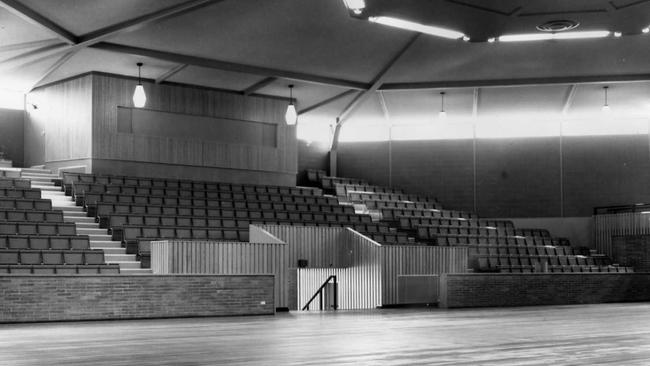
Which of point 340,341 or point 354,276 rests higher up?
point 354,276

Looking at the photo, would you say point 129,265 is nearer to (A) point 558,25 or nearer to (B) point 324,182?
(A) point 558,25

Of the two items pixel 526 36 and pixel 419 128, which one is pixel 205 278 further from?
pixel 419 128

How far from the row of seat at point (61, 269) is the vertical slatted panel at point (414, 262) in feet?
17.9

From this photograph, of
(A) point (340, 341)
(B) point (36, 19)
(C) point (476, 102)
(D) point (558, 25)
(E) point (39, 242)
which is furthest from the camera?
(C) point (476, 102)

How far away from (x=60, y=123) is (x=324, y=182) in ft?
24.1

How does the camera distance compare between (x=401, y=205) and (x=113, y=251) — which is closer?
(x=113, y=251)

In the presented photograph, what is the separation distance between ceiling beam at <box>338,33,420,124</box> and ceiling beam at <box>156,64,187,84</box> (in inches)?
188

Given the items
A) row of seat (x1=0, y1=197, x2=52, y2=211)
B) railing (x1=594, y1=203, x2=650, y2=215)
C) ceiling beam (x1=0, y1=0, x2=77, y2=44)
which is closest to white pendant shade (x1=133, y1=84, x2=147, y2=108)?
ceiling beam (x1=0, y1=0, x2=77, y2=44)

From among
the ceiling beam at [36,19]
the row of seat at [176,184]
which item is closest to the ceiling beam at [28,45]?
the ceiling beam at [36,19]

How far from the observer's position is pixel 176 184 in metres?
20.0

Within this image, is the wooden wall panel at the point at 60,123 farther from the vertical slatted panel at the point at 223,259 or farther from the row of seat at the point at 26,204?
the vertical slatted panel at the point at 223,259

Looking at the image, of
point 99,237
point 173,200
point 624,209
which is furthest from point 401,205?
point 99,237

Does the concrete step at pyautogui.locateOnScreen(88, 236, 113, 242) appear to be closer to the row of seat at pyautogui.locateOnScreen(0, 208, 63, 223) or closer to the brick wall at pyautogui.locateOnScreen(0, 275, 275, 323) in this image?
the row of seat at pyautogui.locateOnScreen(0, 208, 63, 223)

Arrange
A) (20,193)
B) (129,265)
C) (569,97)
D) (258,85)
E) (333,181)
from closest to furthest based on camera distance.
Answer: (129,265)
(20,193)
(258,85)
(569,97)
(333,181)
